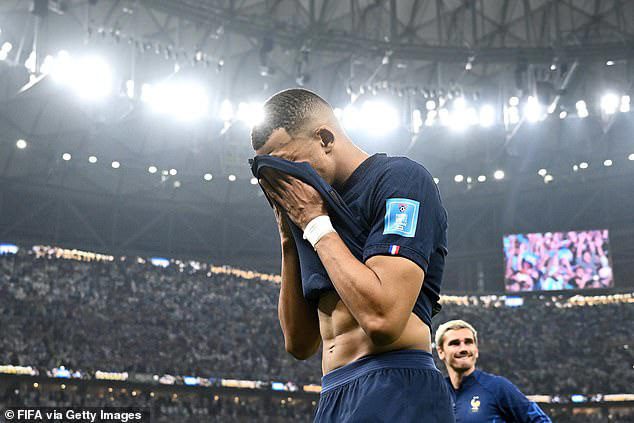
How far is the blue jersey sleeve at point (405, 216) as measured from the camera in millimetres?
2336

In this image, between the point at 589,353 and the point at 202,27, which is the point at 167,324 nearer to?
the point at 202,27

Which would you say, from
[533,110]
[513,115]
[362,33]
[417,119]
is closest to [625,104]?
[533,110]

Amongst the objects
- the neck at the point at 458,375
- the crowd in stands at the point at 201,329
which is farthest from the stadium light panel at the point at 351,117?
the neck at the point at 458,375

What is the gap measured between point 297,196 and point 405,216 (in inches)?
13.7

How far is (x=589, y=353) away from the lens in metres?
34.2

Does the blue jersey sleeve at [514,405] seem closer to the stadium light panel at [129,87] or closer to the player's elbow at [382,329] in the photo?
the player's elbow at [382,329]

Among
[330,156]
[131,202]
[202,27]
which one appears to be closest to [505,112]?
[202,27]

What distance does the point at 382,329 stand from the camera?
2.23 meters

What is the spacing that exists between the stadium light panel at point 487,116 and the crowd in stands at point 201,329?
9315 millimetres

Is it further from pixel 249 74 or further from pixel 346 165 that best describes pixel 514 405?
pixel 249 74

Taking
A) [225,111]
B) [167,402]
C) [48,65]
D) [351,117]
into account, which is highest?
[225,111]

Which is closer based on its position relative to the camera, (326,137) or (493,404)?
(326,137)

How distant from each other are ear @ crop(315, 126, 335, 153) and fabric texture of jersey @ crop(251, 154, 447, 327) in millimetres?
131

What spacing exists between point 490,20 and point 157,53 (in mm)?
12359
